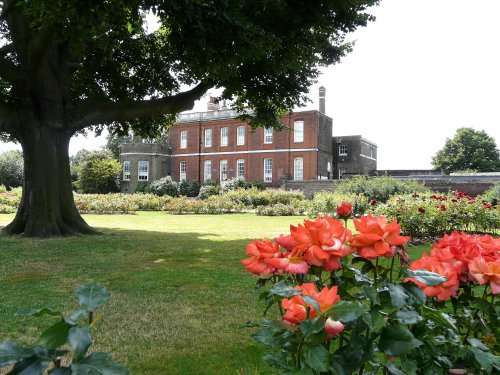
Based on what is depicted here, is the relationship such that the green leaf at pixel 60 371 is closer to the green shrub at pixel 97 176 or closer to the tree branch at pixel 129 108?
the tree branch at pixel 129 108

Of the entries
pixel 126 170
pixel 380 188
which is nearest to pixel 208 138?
pixel 126 170

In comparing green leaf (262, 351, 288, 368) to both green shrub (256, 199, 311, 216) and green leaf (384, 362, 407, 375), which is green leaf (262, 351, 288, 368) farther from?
green shrub (256, 199, 311, 216)

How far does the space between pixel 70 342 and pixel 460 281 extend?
160 cm

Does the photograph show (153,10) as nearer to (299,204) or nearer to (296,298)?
(296,298)

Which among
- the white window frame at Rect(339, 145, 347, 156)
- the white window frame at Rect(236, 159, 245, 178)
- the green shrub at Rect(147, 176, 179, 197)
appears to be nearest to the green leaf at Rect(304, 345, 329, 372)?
the green shrub at Rect(147, 176, 179, 197)

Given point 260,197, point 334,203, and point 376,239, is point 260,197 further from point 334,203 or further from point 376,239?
point 376,239

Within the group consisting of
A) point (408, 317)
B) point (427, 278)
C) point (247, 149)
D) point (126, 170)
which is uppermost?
point (247, 149)

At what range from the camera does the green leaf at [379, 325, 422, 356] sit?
1.32m

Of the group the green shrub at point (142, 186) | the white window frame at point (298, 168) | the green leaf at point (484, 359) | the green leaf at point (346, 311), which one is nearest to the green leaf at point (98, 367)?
the green leaf at point (346, 311)

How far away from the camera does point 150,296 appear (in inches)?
202

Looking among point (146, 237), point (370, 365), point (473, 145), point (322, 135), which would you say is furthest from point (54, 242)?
point (473, 145)

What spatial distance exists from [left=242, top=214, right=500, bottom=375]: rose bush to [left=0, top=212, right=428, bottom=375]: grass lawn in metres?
0.36

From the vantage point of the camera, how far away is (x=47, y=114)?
1134cm

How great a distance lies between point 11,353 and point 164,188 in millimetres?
40881
